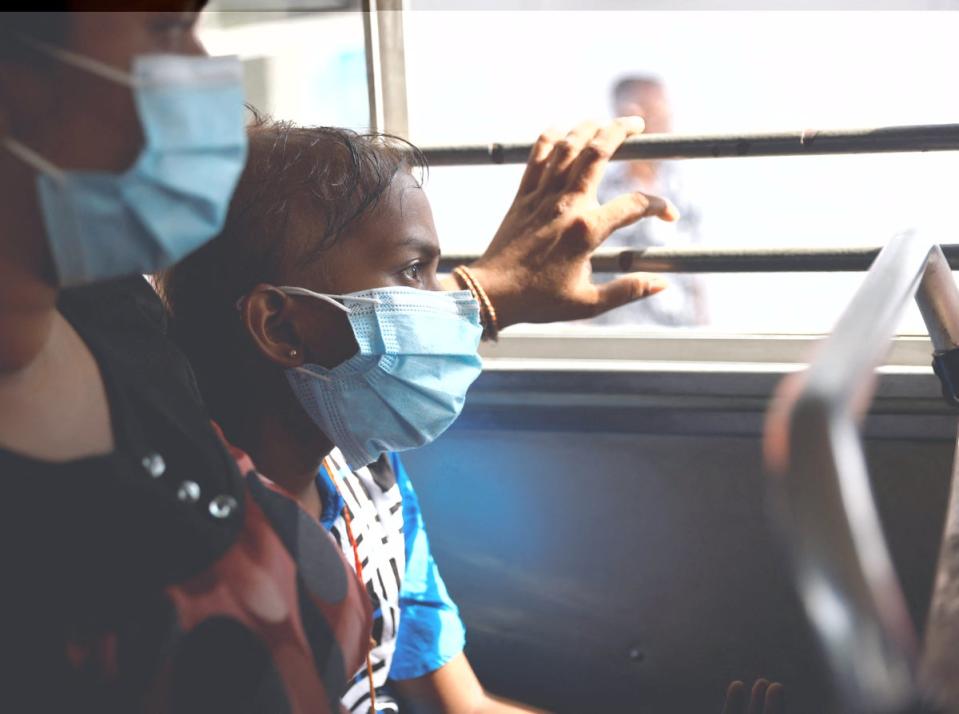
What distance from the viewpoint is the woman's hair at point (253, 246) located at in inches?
44.5

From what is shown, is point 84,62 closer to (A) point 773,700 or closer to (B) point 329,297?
(B) point 329,297

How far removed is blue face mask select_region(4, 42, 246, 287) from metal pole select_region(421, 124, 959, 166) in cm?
73

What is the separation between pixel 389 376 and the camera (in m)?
1.13

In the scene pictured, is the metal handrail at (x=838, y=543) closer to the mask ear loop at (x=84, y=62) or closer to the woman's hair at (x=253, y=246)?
the mask ear loop at (x=84, y=62)

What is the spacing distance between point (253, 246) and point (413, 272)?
0.18 metres

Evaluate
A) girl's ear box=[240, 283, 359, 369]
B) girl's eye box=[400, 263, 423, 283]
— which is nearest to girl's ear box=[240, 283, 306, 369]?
girl's ear box=[240, 283, 359, 369]

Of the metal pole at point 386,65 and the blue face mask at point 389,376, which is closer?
the blue face mask at point 389,376

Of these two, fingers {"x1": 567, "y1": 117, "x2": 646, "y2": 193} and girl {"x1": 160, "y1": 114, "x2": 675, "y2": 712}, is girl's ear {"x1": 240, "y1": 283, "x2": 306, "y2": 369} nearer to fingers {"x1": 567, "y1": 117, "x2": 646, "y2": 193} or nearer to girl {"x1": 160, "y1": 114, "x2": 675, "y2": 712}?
girl {"x1": 160, "y1": 114, "x2": 675, "y2": 712}

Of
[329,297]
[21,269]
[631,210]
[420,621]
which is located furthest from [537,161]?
[21,269]

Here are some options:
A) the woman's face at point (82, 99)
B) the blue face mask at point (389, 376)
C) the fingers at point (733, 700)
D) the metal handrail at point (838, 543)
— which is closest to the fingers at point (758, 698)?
the fingers at point (733, 700)

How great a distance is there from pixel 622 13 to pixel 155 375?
1140 mm

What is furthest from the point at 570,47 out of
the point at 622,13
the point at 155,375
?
the point at 155,375

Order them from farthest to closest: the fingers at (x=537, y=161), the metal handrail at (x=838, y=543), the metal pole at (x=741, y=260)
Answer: the fingers at (x=537, y=161) → the metal pole at (x=741, y=260) → the metal handrail at (x=838, y=543)

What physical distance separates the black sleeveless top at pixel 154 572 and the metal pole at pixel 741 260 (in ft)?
2.08
